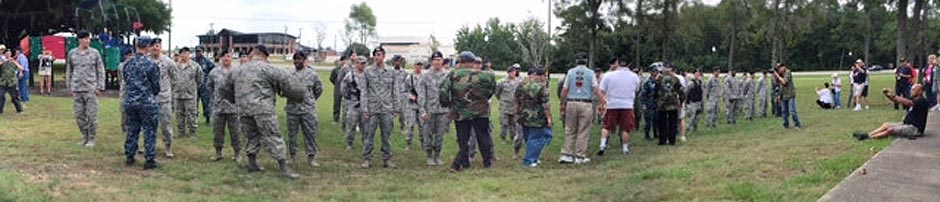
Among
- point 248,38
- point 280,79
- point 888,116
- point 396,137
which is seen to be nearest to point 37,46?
point 396,137

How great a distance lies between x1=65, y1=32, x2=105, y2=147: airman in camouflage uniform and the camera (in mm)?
9914

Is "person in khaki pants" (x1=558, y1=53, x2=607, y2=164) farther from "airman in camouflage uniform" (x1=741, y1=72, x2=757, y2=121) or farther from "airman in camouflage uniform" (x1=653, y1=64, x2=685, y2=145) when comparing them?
"airman in camouflage uniform" (x1=741, y1=72, x2=757, y2=121)

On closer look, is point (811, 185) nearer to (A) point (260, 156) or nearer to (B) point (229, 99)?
(B) point (229, 99)

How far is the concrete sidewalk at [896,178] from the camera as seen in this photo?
21.4 ft

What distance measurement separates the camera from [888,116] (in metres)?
15.9

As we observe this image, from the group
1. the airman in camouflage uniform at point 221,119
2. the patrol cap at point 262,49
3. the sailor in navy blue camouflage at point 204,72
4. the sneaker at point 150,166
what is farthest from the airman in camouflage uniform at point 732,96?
the sneaker at point 150,166

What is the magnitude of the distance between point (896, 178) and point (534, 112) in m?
4.07

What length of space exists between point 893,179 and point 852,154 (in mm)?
1996

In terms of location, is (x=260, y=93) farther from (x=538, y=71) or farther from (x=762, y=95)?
(x=762, y=95)

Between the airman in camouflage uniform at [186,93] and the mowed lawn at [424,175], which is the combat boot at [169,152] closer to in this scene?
the mowed lawn at [424,175]

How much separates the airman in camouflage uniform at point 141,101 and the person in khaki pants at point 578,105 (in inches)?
191

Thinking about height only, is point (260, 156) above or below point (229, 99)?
below

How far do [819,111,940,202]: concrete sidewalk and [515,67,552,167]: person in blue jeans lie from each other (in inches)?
141

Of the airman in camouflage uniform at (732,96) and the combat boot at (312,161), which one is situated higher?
the airman in camouflage uniform at (732,96)
